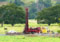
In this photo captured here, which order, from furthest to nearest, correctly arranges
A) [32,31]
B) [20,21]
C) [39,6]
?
[39,6], [20,21], [32,31]

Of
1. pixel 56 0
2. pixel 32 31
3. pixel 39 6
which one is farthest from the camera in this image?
pixel 56 0

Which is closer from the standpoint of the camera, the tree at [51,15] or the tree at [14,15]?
the tree at [14,15]

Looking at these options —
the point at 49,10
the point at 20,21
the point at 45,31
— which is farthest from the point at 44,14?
the point at 45,31

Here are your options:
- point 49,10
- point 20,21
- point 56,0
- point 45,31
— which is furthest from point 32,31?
point 56,0

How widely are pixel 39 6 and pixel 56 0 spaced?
1009 inches

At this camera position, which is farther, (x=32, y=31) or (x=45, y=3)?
(x=45, y=3)

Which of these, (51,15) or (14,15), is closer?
(14,15)

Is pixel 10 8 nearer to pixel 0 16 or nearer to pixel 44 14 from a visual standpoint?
pixel 0 16

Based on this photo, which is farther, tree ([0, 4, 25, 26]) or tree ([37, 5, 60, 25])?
tree ([37, 5, 60, 25])

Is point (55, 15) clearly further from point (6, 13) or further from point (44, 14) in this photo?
point (6, 13)

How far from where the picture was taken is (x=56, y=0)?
188 metres

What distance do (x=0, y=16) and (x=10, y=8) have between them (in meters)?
4.11

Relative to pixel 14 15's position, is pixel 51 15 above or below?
below

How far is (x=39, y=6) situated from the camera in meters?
167
